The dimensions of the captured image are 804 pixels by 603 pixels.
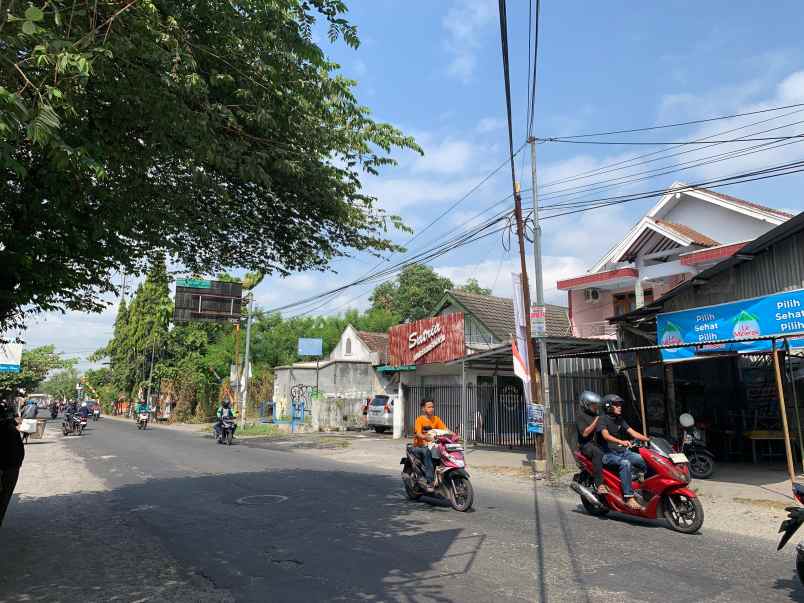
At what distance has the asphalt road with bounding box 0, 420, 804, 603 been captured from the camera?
4.79 m

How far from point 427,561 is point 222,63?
16.9 feet

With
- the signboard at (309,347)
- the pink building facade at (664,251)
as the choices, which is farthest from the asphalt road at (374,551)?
the signboard at (309,347)

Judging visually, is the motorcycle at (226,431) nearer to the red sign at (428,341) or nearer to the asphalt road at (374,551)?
the red sign at (428,341)

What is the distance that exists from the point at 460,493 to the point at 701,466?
658cm

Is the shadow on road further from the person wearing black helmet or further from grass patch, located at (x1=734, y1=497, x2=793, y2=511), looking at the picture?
grass patch, located at (x1=734, y1=497, x2=793, y2=511)

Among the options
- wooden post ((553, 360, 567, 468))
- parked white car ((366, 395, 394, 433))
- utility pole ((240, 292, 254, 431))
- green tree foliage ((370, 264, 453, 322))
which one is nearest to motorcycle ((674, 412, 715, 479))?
wooden post ((553, 360, 567, 468))

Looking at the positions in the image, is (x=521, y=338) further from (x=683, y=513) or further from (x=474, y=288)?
(x=474, y=288)

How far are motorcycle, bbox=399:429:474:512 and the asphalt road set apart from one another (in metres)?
0.25

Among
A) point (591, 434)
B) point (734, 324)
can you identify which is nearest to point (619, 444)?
point (591, 434)

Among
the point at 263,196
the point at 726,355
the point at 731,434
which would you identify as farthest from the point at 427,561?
the point at 731,434

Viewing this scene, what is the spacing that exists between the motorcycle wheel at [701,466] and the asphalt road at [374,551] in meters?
3.70

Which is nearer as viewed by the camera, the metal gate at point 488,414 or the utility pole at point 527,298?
the utility pole at point 527,298

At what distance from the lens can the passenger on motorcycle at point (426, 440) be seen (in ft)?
29.0

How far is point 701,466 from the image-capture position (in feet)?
39.6
